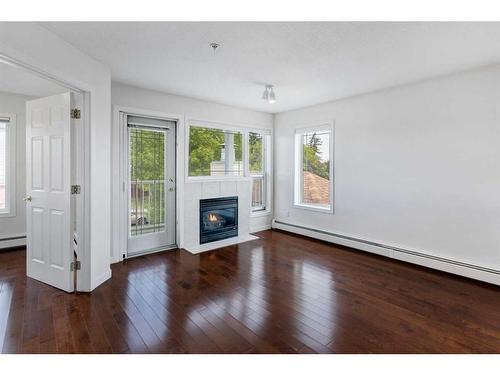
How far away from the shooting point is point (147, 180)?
4152 millimetres

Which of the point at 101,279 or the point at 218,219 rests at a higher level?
the point at 218,219

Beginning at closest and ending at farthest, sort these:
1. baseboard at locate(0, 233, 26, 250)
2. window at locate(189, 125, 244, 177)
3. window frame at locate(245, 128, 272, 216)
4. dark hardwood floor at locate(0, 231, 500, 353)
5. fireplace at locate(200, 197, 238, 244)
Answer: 1. dark hardwood floor at locate(0, 231, 500, 353)
2. baseboard at locate(0, 233, 26, 250)
3. window at locate(189, 125, 244, 177)
4. fireplace at locate(200, 197, 238, 244)
5. window frame at locate(245, 128, 272, 216)

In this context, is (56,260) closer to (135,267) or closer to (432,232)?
(135,267)

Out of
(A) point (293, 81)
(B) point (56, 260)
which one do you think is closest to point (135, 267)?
(B) point (56, 260)

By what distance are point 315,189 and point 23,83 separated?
5016mm

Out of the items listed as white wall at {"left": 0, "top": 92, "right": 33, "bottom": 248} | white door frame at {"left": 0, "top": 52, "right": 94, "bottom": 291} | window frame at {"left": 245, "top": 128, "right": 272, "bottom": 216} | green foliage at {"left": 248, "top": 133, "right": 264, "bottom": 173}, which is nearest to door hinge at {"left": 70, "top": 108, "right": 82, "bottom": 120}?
white door frame at {"left": 0, "top": 52, "right": 94, "bottom": 291}

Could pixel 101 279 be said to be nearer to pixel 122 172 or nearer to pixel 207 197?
pixel 122 172

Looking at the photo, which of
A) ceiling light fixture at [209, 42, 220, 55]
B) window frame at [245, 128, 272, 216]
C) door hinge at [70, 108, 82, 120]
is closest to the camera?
ceiling light fixture at [209, 42, 220, 55]

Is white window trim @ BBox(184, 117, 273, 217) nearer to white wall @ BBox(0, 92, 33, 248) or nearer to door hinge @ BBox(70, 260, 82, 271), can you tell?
door hinge @ BBox(70, 260, 82, 271)

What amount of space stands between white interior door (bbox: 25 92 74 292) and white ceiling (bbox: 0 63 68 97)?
724mm

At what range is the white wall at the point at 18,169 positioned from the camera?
13.9ft

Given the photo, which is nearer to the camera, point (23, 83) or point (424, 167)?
point (424, 167)

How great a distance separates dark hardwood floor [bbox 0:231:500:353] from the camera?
6.56ft

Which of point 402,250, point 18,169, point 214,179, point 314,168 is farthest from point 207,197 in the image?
point 402,250
